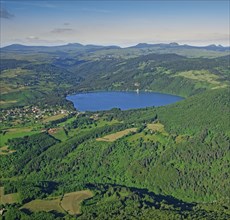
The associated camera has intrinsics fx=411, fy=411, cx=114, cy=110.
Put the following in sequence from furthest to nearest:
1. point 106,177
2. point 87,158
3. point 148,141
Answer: point 148,141
point 87,158
point 106,177

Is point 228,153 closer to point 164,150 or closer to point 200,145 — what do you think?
point 200,145

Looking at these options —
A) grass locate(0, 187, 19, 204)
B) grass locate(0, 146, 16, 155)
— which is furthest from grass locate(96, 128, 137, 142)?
grass locate(0, 187, 19, 204)

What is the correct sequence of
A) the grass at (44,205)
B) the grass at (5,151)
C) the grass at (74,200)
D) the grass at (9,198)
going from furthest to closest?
1. the grass at (5,151)
2. the grass at (9,198)
3. the grass at (44,205)
4. the grass at (74,200)

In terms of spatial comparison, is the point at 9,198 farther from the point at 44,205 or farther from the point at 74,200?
the point at 74,200

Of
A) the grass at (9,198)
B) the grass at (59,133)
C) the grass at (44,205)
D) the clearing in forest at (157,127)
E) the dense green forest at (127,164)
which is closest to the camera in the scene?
the dense green forest at (127,164)

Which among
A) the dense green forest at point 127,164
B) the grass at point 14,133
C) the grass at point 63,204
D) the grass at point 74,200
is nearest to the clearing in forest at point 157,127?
the dense green forest at point 127,164

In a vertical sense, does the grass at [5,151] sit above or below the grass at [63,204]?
above

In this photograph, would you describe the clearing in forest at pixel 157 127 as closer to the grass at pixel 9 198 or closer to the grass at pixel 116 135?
the grass at pixel 116 135

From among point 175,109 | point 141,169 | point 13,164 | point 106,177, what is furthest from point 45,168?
point 175,109

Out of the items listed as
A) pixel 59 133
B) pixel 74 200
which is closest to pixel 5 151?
pixel 59 133
